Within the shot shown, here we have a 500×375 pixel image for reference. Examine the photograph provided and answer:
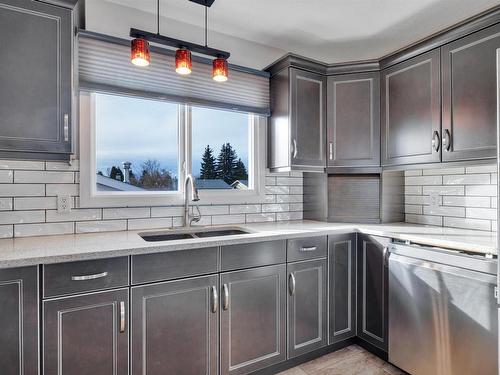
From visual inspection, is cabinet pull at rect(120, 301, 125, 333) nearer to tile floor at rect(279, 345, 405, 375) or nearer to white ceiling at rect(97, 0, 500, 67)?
tile floor at rect(279, 345, 405, 375)

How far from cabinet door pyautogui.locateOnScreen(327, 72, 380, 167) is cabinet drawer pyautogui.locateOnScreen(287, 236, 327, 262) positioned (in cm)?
74

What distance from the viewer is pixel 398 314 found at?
6.56 ft

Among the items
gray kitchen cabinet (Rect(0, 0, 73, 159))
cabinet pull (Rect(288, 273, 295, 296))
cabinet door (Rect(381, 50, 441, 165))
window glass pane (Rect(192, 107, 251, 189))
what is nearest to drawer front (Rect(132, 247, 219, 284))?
cabinet pull (Rect(288, 273, 295, 296))

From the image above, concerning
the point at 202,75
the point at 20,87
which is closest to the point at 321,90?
the point at 202,75

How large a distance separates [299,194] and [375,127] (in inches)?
35.6

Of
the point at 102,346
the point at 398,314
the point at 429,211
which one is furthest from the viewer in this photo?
the point at 429,211

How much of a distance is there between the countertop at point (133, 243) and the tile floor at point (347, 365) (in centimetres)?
90

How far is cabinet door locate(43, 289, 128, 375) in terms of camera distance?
55.4 inches

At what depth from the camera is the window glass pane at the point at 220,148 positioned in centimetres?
A: 250

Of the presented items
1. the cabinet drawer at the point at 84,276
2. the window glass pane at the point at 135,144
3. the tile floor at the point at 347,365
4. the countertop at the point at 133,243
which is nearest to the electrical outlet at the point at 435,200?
the countertop at the point at 133,243

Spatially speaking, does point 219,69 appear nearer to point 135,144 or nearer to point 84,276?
point 135,144

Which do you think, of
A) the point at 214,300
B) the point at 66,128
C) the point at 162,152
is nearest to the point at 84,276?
the point at 214,300

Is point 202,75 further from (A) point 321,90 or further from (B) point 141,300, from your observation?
(B) point 141,300

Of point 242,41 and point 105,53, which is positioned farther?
point 242,41
